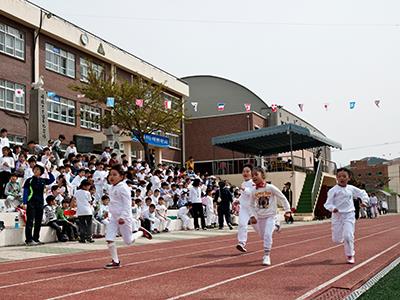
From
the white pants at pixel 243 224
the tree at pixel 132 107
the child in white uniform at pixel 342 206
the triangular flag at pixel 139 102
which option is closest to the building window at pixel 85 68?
the tree at pixel 132 107

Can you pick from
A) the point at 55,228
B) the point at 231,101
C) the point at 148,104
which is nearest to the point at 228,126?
the point at 231,101

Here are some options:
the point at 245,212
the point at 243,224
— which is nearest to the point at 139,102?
the point at 245,212

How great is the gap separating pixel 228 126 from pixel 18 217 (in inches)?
1537

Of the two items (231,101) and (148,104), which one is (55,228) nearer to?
(148,104)

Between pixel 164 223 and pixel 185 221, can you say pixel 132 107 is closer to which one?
pixel 185 221

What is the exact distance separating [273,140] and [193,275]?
3133cm

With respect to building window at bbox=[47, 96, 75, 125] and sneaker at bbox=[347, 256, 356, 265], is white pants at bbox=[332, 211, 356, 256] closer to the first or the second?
sneaker at bbox=[347, 256, 356, 265]

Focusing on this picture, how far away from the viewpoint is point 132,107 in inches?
1382

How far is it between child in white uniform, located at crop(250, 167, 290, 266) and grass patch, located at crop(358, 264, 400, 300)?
2.39m

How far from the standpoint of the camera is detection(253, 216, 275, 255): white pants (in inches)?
377

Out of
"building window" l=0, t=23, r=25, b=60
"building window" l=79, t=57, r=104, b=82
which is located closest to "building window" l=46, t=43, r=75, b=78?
"building window" l=79, t=57, r=104, b=82

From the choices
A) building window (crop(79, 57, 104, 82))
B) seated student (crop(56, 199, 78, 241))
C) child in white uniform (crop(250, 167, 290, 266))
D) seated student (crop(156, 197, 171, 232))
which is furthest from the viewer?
building window (crop(79, 57, 104, 82))

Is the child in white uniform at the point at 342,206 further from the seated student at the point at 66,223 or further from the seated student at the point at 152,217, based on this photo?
the seated student at the point at 152,217

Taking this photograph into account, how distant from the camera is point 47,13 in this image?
112 ft
